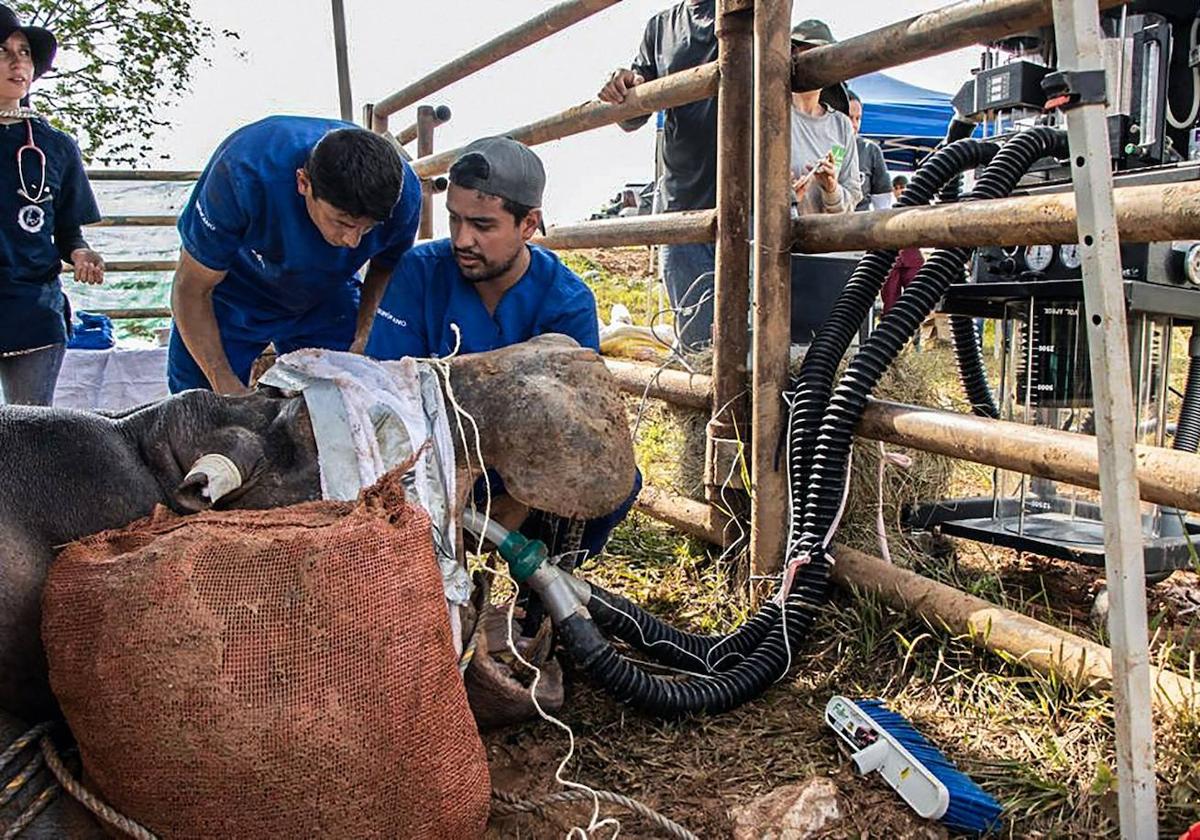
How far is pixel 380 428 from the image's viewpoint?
6.03ft

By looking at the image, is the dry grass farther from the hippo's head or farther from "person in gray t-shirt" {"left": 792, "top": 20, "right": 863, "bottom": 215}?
"person in gray t-shirt" {"left": 792, "top": 20, "right": 863, "bottom": 215}

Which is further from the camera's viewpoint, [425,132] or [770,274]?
[425,132]

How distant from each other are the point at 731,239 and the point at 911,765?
62.0 inches

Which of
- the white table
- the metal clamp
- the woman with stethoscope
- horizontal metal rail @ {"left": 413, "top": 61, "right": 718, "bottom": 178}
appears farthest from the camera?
the white table

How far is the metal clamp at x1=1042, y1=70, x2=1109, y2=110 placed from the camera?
1519 mm

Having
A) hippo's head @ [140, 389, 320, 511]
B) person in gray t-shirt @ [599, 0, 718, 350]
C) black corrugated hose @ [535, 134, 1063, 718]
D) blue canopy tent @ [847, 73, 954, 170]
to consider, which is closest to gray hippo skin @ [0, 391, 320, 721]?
hippo's head @ [140, 389, 320, 511]

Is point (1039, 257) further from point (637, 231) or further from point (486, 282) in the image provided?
point (486, 282)

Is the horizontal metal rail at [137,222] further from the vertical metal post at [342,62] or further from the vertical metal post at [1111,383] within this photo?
the vertical metal post at [1111,383]

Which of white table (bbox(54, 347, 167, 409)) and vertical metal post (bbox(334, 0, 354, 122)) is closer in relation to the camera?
white table (bbox(54, 347, 167, 409))

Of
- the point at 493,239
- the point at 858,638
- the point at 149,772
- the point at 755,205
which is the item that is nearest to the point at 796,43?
the point at 755,205

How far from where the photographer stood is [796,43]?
297 centimetres

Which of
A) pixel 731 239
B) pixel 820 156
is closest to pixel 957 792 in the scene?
pixel 731 239

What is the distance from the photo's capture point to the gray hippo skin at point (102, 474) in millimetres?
1618

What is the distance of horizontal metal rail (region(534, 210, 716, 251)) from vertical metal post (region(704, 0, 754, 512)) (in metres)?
0.11
